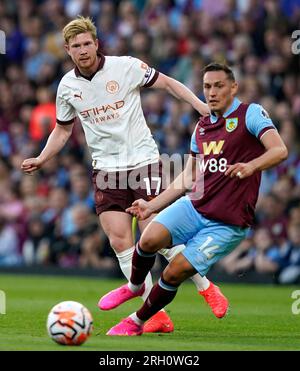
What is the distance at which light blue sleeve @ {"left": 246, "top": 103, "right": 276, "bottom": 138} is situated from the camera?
27.9 feet

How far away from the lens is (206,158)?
891 centimetres

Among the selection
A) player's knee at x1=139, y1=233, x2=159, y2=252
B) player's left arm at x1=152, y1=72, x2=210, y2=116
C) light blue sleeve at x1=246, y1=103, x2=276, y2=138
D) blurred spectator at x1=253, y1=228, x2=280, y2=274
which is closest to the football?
player's knee at x1=139, y1=233, x2=159, y2=252

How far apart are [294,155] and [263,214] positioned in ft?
3.41

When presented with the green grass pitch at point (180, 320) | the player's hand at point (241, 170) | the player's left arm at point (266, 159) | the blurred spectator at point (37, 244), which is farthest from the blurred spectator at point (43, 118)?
the player's hand at point (241, 170)

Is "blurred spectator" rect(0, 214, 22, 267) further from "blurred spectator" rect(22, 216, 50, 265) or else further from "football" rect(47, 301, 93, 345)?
"football" rect(47, 301, 93, 345)

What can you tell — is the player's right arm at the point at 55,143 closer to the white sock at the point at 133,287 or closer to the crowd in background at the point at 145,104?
the white sock at the point at 133,287

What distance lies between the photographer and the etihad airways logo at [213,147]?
8.82 metres

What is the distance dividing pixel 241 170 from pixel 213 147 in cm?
90

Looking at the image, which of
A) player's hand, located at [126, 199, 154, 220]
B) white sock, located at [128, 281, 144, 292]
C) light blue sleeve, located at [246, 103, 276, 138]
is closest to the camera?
light blue sleeve, located at [246, 103, 276, 138]

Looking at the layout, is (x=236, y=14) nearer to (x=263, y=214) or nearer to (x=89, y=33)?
(x=263, y=214)

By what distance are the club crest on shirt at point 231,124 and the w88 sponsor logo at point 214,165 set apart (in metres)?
0.25

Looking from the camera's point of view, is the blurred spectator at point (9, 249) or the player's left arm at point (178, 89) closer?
the player's left arm at point (178, 89)

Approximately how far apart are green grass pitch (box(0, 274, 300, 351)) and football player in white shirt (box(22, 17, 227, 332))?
26.9 inches

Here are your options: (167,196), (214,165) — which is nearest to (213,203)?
(214,165)
